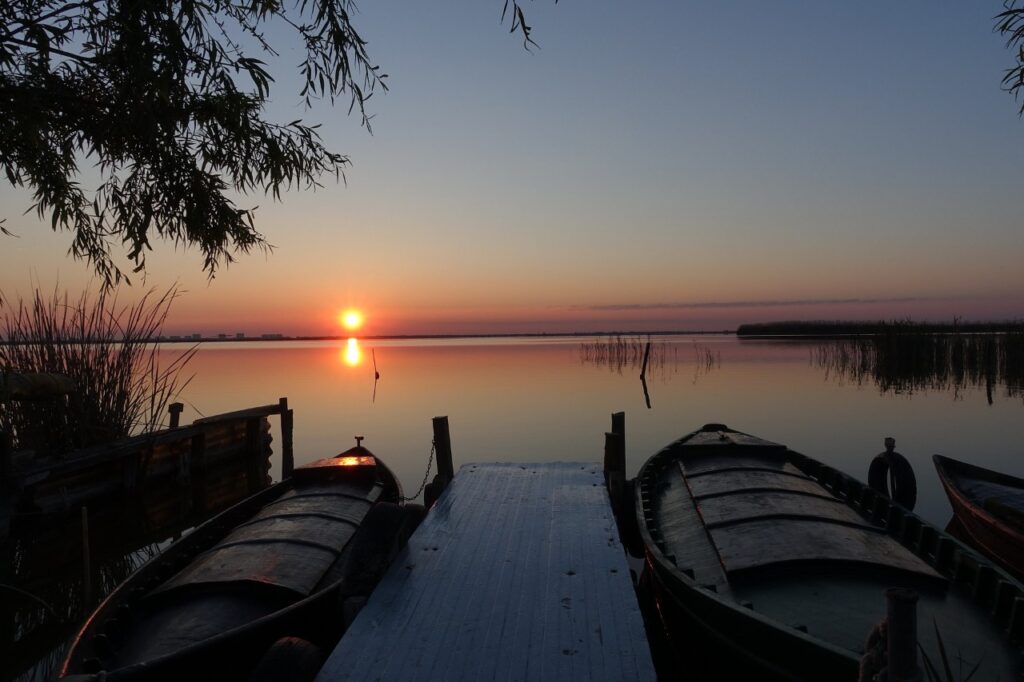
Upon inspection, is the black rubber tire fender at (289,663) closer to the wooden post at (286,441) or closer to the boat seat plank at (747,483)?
the boat seat plank at (747,483)

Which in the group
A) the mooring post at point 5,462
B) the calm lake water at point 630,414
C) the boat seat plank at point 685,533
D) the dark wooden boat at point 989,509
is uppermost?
the mooring post at point 5,462

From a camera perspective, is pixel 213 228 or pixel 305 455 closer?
pixel 213 228

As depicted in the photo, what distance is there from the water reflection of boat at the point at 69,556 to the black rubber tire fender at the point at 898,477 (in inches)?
502

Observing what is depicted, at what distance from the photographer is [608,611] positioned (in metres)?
5.63

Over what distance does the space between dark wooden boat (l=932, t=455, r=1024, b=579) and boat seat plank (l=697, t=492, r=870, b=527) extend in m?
2.57

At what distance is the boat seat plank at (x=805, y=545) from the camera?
6.77 meters

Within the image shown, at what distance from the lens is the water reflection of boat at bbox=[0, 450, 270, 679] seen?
8555 mm

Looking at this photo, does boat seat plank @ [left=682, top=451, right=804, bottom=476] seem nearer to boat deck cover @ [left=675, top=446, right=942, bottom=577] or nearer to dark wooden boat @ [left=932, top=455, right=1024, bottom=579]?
boat deck cover @ [left=675, top=446, right=942, bottom=577]

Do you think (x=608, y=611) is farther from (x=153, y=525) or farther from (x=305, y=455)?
(x=305, y=455)

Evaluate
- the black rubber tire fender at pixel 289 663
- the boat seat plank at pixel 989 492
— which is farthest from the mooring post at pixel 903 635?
the boat seat plank at pixel 989 492

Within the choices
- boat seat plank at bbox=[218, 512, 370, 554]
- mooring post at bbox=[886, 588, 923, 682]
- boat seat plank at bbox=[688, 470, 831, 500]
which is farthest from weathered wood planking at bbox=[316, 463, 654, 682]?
boat seat plank at bbox=[688, 470, 831, 500]

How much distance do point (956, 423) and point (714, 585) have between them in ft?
79.9

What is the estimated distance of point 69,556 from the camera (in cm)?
1152

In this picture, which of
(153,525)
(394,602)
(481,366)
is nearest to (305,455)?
(153,525)
